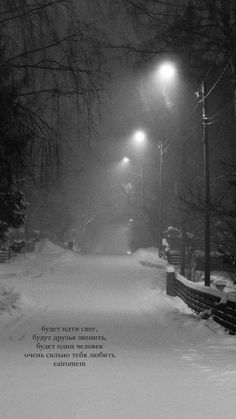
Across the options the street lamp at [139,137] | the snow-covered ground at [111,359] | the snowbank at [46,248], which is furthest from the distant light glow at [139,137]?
the snow-covered ground at [111,359]

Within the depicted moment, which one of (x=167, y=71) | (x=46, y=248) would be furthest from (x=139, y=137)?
(x=167, y=71)

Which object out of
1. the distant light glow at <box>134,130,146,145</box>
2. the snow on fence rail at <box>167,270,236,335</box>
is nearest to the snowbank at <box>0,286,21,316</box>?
the snow on fence rail at <box>167,270,236,335</box>

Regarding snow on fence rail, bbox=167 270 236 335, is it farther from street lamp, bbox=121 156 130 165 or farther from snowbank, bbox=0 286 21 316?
street lamp, bbox=121 156 130 165

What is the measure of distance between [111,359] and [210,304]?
6.14 meters

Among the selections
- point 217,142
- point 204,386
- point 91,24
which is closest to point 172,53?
point 91,24

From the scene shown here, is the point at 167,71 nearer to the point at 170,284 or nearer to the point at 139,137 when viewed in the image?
the point at 170,284

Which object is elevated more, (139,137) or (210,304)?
(139,137)

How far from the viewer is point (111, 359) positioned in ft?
34.8

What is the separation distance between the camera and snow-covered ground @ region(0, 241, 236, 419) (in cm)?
723

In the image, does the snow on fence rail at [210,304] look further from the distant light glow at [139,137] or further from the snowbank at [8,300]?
the distant light glow at [139,137]

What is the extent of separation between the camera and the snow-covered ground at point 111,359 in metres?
7.23

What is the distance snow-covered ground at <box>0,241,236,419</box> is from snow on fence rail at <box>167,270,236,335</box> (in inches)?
11.3

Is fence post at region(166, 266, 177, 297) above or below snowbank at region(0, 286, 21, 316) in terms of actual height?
above

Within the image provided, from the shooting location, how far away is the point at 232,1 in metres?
12.7
